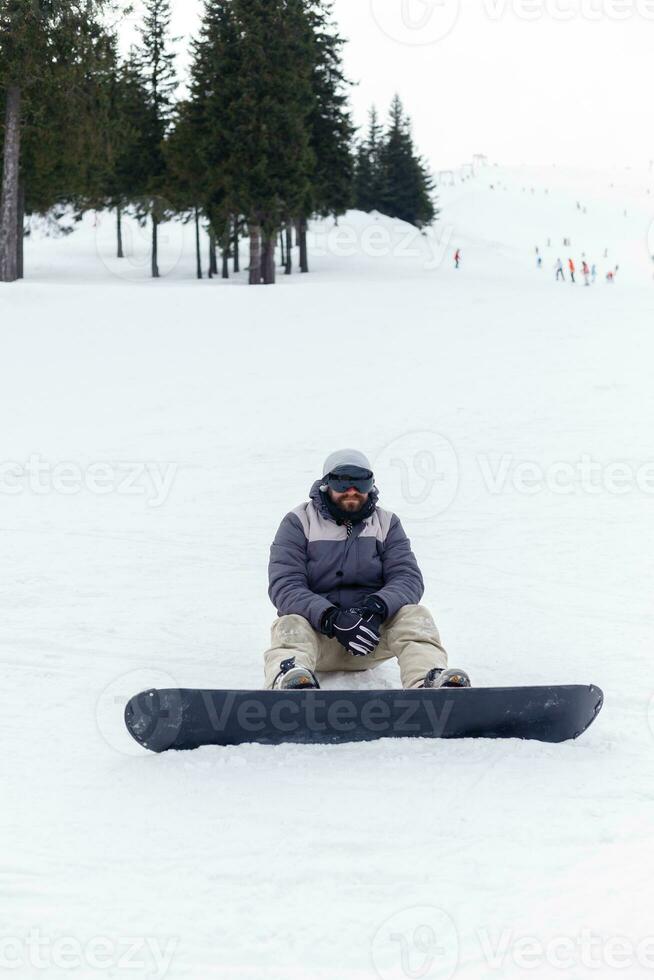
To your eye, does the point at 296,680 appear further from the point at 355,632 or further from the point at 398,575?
the point at 398,575

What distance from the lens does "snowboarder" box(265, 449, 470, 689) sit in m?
5.18

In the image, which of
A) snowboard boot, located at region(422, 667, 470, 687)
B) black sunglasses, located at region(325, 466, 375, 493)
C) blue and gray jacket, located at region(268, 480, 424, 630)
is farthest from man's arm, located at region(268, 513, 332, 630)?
snowboard boot, located at region(422, 667, 470, 687)

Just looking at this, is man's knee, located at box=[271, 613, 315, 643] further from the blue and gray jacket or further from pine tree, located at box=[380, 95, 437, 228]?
pine tree, located at box=[380, 95, 437, 228]

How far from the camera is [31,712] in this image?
17.1 feet

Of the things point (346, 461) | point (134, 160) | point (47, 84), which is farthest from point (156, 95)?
point (346, 461)

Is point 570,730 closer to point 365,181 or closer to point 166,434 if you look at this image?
point 166,434

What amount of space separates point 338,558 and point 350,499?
1.14 feet

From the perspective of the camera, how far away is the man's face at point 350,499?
5.46 metres

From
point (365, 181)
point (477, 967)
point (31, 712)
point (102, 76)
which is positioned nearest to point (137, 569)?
point (31, 712)

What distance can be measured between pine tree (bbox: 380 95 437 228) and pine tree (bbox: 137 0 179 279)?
18038 millimetres

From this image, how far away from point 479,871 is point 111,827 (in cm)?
146

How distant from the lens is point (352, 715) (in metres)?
4.44

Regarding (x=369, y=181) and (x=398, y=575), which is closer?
(x=398, y=575)

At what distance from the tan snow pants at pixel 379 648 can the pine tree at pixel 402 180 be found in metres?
52.9
